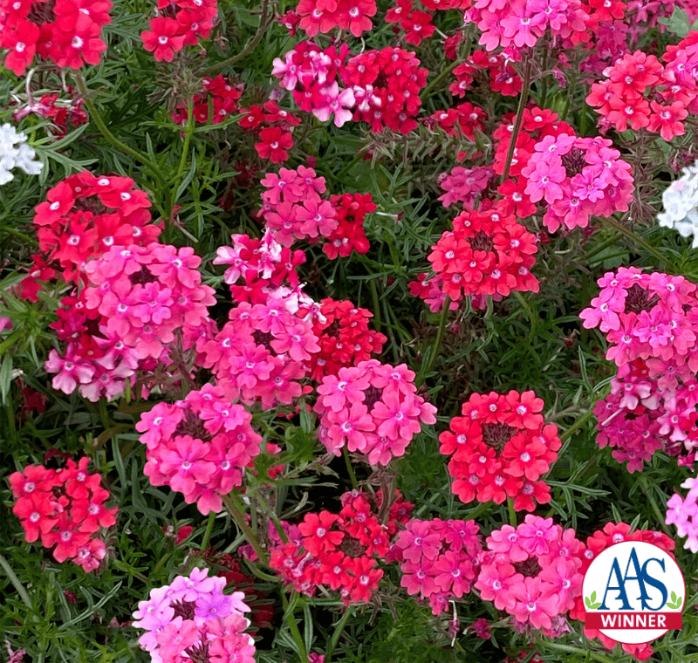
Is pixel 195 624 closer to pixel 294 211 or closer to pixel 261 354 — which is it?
pixel 261 354

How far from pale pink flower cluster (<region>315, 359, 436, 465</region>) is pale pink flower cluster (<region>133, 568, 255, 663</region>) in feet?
1.53

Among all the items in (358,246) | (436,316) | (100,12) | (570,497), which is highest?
(100,12)

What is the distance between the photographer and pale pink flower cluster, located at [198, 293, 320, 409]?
6.92 ft

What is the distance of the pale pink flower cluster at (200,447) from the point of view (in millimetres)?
1989

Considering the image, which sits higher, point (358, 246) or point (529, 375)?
point (358, 246)

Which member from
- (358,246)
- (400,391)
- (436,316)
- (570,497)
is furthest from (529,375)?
(400,391)

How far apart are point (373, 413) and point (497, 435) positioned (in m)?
0.50

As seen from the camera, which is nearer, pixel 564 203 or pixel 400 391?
pixel 400 391

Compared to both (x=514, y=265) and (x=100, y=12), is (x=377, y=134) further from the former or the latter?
(x=100, y=12)

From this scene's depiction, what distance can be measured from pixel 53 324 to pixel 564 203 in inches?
61.1

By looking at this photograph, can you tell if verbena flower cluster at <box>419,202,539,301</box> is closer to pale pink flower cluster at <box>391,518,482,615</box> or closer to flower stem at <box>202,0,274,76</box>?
pale pink flower cluster at <box>391,518,482,615</box>

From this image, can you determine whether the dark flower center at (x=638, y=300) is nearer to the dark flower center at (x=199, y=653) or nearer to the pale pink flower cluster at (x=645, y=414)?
the pale pink flower cluster at (x=645, y=414)

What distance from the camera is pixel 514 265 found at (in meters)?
2.63

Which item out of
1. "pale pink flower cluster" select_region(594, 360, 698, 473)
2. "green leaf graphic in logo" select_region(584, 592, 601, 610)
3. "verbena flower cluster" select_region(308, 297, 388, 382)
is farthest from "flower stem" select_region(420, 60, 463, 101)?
"green leaf graphic in logo" select_region(584, 592, 601, 610)
